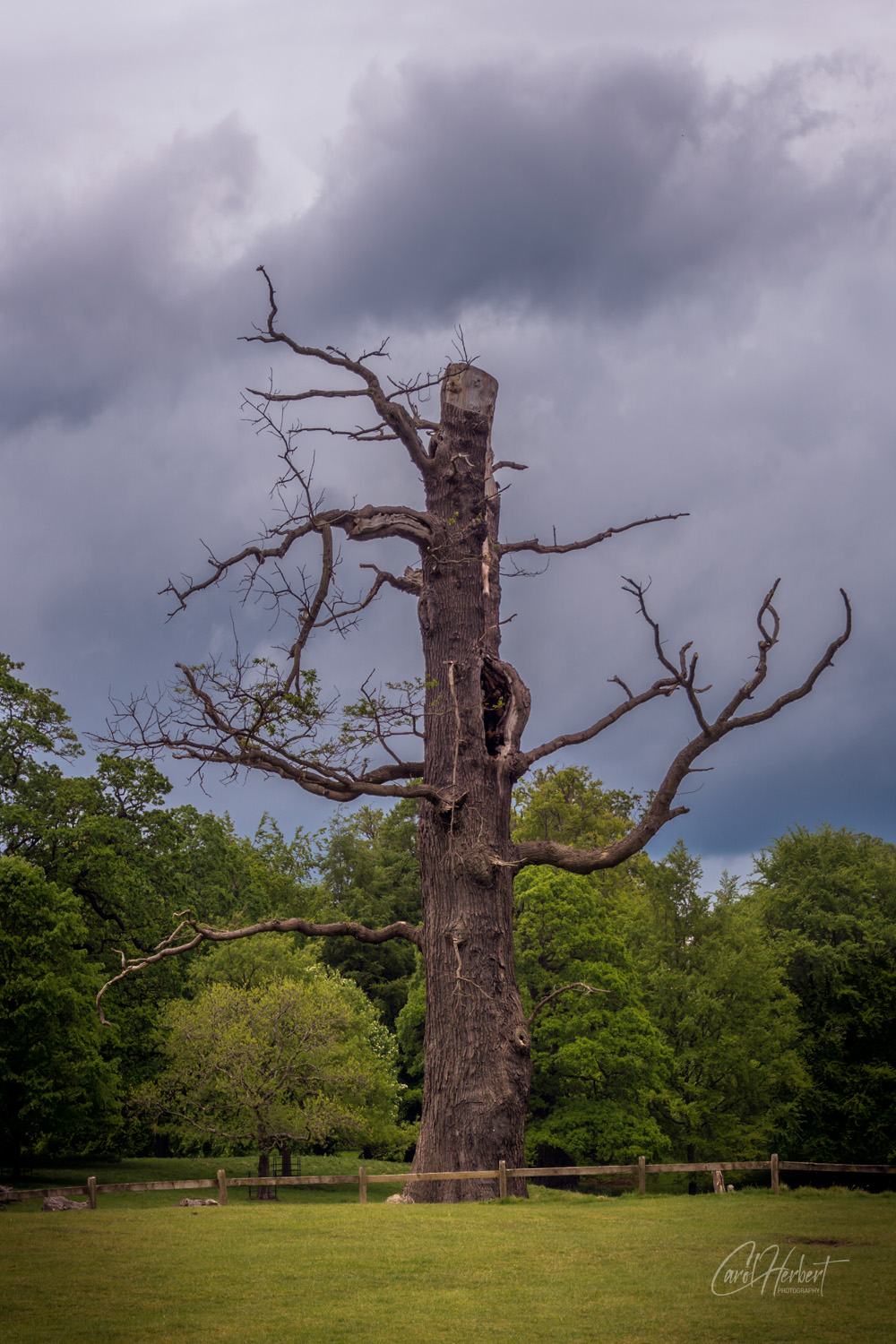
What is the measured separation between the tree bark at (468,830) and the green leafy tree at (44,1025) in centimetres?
1527

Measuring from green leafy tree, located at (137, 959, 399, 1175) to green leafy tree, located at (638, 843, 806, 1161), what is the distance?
8.40 metres

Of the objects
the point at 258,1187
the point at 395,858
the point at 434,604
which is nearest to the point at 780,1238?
the point at 434,604

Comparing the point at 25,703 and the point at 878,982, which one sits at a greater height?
the point at 25,703

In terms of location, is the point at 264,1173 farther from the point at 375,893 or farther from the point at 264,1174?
the point at 375,893

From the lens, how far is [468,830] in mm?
→ 12711

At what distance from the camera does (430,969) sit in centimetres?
1265

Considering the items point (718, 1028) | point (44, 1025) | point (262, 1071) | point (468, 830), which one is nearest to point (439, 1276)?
point (468, 830)

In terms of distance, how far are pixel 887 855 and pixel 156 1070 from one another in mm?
29576

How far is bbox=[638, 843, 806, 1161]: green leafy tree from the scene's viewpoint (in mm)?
29156

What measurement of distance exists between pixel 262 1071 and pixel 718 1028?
12.4 metres

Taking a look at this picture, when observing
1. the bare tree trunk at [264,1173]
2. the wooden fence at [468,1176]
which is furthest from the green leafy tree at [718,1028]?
the wooden fence at [468,1176]

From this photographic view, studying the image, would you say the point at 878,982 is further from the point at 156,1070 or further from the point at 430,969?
the point at 156,1070

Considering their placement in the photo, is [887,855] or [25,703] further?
[887,855]

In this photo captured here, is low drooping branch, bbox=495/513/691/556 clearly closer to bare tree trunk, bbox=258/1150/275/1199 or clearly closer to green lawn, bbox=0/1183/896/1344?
green lawn, bbox=0/1183/896/1344
